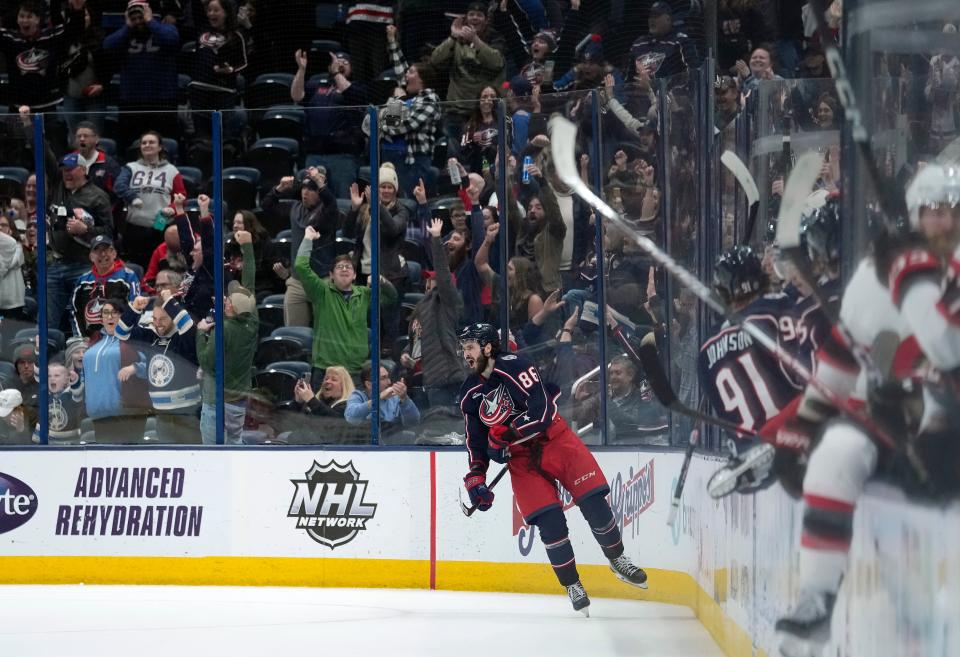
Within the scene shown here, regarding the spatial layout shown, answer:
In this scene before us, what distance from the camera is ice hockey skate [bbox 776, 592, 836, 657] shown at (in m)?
2.89

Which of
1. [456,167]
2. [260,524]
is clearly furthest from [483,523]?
[456,167]

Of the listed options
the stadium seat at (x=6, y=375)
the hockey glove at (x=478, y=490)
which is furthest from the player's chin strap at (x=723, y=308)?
the stadium seat at (x=6, y=375)

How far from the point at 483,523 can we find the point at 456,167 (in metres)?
1.91

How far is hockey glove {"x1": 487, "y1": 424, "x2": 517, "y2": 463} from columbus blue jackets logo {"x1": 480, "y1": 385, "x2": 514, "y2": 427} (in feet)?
0.12

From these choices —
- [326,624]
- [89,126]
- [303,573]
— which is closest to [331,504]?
[303,573]

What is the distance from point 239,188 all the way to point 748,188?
12.3 ft

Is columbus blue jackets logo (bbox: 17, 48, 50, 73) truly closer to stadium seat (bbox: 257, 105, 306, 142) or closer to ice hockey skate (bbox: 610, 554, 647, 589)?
stadium seat (bbox: 257, 105, 306, 142)

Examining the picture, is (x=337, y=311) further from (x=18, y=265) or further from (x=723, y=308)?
(x=723, y=308)

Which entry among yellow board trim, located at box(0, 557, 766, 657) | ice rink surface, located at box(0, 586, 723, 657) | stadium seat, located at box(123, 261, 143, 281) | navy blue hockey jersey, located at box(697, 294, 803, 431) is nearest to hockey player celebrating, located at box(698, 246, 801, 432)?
navy blue hockey jersey, located at box(697, 294, 803, 431)

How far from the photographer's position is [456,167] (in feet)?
22.1

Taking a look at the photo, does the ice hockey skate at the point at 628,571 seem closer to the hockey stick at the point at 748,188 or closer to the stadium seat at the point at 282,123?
the hockey stick at the point at 748,188

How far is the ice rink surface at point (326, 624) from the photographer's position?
5.19 m

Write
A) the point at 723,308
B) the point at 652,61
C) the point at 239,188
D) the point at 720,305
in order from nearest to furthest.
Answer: the point at 723,308
the point at 720,305
the point at 239,188
the point at 652,61

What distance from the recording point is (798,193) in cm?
304
